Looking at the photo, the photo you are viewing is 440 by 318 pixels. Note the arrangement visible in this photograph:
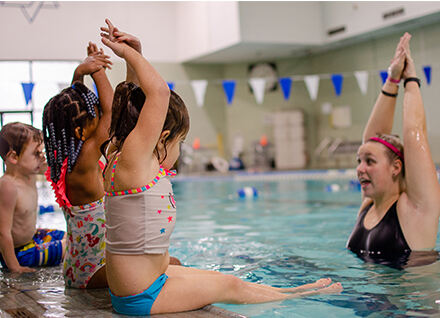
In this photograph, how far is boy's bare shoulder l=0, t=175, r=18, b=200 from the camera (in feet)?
10.4

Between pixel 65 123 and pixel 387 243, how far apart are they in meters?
1.87

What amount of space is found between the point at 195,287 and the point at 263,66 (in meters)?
17.1

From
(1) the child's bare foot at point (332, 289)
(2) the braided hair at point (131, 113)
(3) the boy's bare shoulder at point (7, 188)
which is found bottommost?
(1) the child's bare foot at point (332, 289)

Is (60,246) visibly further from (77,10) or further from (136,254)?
(77,10)

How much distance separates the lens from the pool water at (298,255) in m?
2.19

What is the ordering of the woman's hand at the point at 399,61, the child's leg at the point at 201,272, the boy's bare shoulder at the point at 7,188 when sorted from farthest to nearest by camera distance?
the boy's bare shoulder at the point at 7,188
the woman's hand at the point at 399,61
the child's leg at the point at 201,272

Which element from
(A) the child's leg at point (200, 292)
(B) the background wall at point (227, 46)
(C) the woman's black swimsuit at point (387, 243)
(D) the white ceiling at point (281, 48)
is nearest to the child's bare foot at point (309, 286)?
(A) the child's leg at point (200, 292)

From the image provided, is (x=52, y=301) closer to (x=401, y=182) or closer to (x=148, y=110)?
(x=148, y=110)

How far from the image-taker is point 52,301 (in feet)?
8.05

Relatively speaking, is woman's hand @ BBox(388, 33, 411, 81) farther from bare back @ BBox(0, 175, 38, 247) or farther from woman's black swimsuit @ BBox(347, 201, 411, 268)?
bare back @ BBox(0, 175, 38, 247)

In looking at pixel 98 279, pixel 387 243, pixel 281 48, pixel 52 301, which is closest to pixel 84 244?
pixel 98 279

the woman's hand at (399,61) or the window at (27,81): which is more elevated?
the window at (27,81)

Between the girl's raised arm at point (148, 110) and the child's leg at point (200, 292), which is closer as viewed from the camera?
the girl's raised arm at point (148, 110)

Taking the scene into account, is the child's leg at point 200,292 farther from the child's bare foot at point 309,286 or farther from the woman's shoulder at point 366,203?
the woman's shoulder at point 366,203
